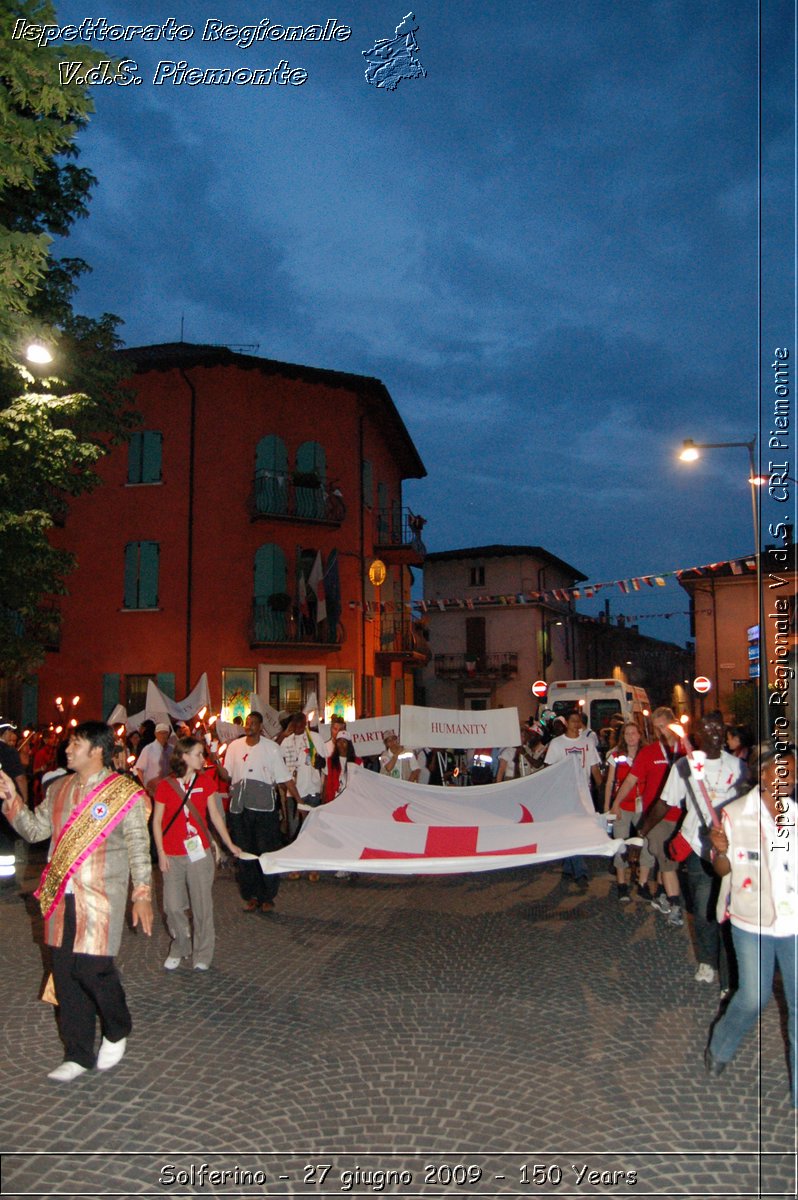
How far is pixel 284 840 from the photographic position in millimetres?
13617

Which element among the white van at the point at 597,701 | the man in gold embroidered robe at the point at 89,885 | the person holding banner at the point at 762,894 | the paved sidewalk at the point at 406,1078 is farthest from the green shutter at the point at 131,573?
the person holding banner at the point at 762,894

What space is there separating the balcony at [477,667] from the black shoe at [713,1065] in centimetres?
5315

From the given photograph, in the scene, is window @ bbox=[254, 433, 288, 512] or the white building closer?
window @ bbox=[254, 433, 288, 512]

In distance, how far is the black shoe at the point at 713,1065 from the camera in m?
5.32

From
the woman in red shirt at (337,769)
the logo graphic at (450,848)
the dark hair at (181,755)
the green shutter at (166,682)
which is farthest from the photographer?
the green shutter at (166,682)

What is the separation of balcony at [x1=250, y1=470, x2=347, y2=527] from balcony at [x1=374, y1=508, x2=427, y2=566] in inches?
147

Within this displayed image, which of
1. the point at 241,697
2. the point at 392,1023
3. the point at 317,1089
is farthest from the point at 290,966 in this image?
the point at 241,697

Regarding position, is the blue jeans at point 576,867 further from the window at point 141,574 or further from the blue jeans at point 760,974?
the window at point 141,574

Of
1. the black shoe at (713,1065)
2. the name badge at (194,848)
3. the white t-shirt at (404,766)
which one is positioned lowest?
the black shoe at (713,1065)

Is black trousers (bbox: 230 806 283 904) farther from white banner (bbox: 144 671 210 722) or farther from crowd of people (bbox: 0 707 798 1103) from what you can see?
white banner (bbox: 144 671 210 722)

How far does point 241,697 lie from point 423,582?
36.8 m

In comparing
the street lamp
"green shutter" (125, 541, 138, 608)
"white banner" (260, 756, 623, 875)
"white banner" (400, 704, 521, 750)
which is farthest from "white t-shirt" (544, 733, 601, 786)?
"green shutter" (125, 541, 138, 608)

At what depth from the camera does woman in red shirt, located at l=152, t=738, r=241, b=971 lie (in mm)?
7742

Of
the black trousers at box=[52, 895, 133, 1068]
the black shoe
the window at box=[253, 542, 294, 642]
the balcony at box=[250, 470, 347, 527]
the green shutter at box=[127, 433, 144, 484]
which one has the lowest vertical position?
the black shoe
